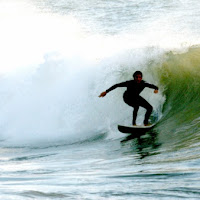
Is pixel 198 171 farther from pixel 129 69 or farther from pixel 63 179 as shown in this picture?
pixel 129 69

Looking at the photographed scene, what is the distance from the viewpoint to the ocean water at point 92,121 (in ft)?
11.7

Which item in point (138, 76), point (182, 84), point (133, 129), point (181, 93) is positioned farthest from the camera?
point (182, 84)

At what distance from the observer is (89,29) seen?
22281 mm

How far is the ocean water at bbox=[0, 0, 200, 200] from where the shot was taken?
11.7 feet

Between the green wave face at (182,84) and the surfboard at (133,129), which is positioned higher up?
the green wave face at (182,84)

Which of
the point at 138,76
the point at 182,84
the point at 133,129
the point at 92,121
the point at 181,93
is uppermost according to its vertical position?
the point at 182,84

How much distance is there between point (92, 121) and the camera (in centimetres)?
931

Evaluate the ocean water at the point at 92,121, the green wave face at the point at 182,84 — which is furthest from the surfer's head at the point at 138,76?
the green wave face at the point at 182,84

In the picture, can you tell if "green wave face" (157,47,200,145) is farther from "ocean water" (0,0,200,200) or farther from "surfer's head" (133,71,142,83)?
"surfer's head" (133,71,142,83)

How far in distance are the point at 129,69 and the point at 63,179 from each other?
7398 mm

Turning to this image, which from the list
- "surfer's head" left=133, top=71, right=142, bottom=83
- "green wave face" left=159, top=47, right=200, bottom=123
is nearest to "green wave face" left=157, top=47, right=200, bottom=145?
"green wave face" left=159, top=47, right=200, bottom=123

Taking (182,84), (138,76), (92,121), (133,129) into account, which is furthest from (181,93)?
(138,76)

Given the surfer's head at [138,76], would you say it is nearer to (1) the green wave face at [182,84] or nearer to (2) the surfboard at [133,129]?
(2) the surfboard at [133,129]

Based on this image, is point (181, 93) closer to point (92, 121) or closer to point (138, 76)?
point (92, 121)
